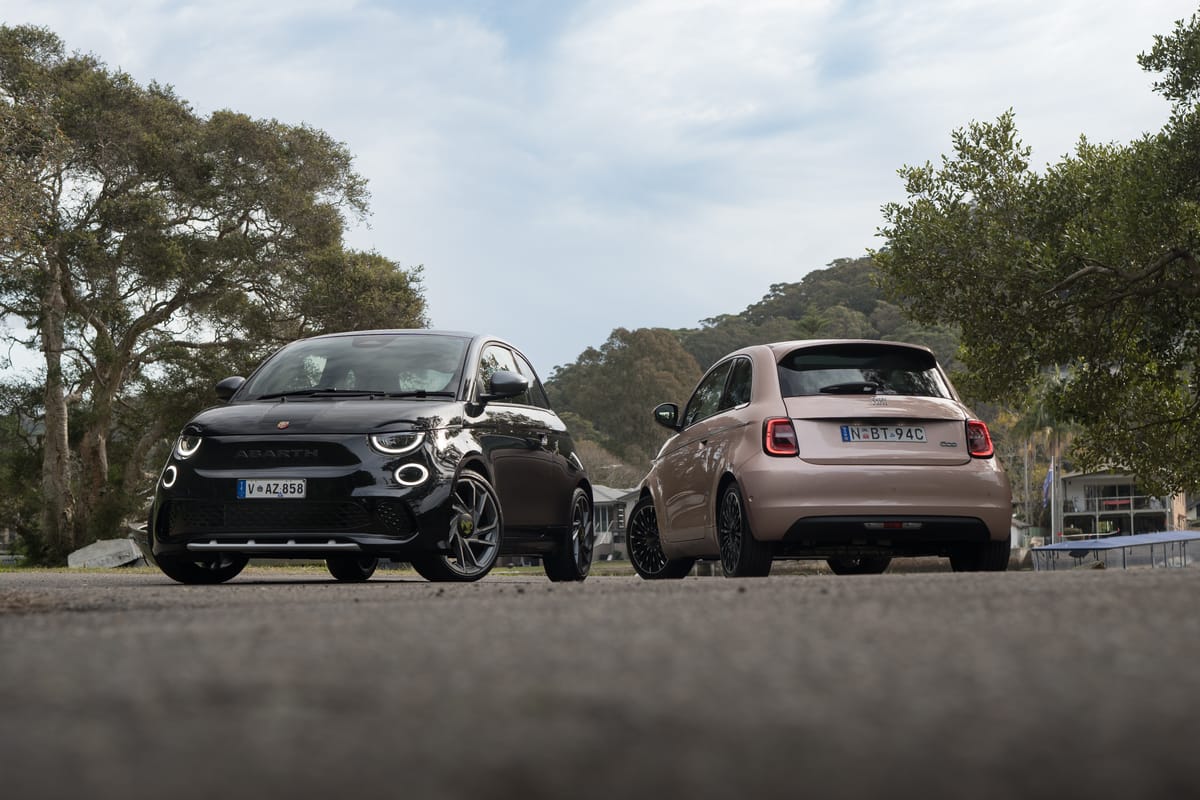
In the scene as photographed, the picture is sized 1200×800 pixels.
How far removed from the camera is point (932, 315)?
2009 centimetres

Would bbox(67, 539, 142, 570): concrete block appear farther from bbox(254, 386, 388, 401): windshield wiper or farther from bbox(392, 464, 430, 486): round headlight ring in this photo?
bbox(392, 464, 430, 486): round headlight ring

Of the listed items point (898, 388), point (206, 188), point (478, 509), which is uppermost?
point (206, 188)

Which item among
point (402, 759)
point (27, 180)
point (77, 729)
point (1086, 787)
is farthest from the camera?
point (27, 180)

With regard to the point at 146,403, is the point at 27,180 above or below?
above

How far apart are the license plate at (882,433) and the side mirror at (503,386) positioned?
7.48 feet

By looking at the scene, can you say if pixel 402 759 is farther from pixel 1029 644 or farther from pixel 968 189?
pixel 968 189

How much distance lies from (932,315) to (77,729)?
61.1 ft

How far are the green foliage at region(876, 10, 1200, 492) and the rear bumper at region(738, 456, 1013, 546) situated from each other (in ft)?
31.1

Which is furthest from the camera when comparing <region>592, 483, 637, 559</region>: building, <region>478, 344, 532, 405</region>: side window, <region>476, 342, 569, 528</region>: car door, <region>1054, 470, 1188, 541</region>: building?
<region>592, 483, 637, 559</region>: building

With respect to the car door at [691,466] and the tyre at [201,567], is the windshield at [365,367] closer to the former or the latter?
the tyre at [201,567]

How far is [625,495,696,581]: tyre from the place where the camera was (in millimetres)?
12008

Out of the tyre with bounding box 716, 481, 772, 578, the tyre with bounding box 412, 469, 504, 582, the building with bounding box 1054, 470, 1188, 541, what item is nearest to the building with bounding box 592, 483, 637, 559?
the building with bounding box 1054, 470, 1188, 541

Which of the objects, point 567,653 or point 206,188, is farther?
point 206,188

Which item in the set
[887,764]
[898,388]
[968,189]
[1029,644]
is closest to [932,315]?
[968,189]
